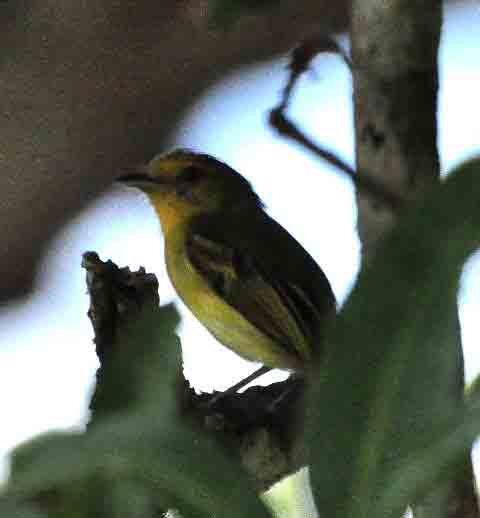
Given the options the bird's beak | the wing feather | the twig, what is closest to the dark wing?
the wing feather

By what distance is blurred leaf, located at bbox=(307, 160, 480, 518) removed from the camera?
98 cm

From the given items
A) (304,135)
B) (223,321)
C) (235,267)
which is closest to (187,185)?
(235,267)

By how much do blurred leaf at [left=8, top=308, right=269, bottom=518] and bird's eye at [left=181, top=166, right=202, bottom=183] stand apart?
397 cm

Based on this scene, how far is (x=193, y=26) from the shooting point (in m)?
5.16

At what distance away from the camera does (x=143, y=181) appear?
4.86 m

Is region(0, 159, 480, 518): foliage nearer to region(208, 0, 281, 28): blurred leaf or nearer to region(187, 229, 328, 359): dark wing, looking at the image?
region(208, 0, 281, 28): blurred leaf

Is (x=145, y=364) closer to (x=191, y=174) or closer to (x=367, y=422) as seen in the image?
(x=367, y=422)

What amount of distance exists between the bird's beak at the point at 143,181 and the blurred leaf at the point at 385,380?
379cm

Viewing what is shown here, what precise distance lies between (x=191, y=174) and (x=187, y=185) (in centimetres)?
6

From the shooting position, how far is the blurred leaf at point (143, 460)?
93 centimetres

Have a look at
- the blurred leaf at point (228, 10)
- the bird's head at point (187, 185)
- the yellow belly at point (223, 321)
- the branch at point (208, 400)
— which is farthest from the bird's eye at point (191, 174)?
the blurred leaf at point (228, 10)

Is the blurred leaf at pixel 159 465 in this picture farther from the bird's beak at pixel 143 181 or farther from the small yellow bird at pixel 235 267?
the bird's beak at pixel 143 181

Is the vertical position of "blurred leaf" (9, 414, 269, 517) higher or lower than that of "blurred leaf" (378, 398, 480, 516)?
higher

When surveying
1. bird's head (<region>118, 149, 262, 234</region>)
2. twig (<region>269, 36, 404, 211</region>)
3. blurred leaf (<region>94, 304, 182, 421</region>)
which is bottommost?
blurred leaf (<region>94, 304, 182, 421</region>)
